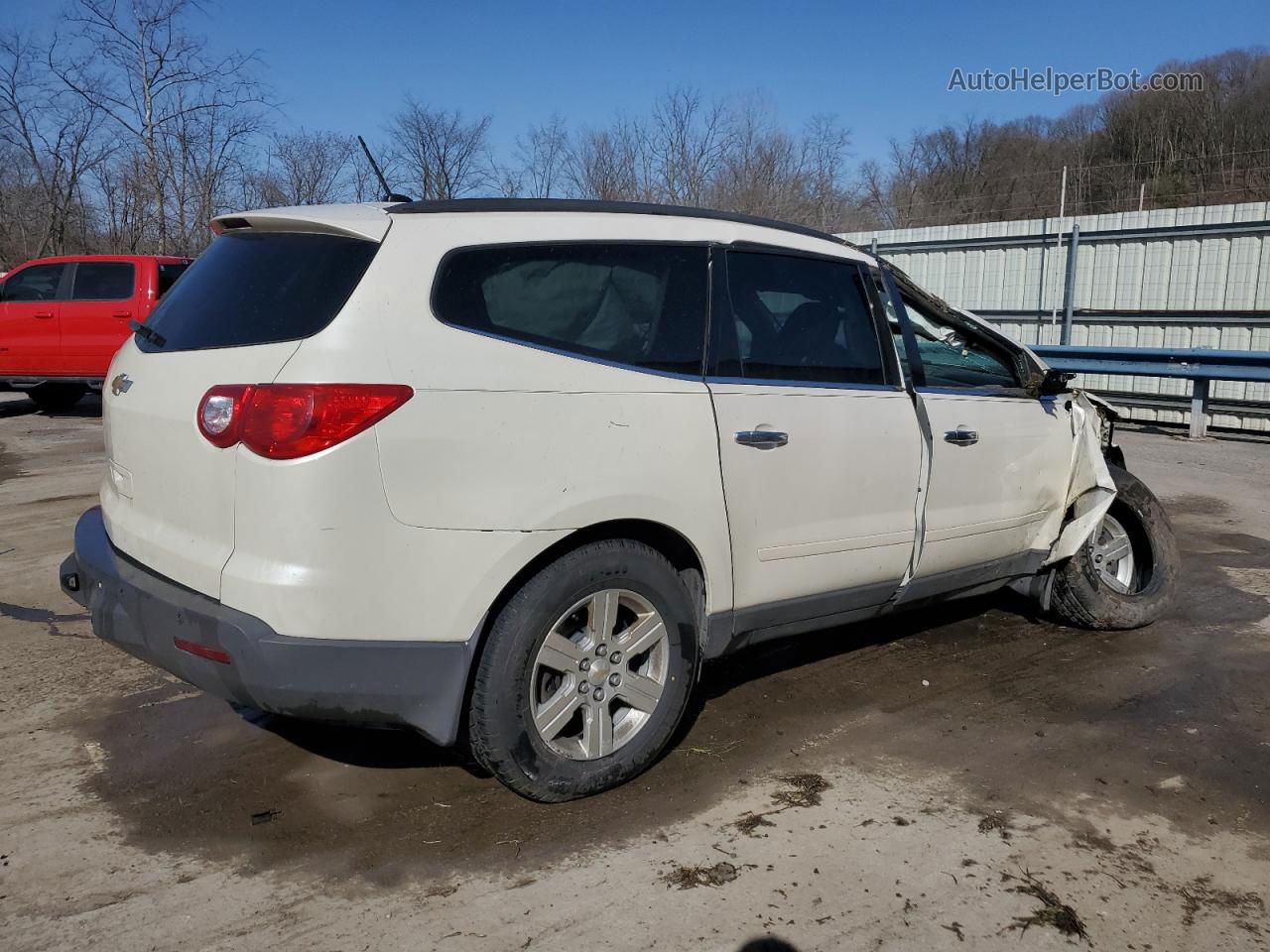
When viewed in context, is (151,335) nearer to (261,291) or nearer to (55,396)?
(261,291)

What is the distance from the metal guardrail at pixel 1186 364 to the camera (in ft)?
37.8

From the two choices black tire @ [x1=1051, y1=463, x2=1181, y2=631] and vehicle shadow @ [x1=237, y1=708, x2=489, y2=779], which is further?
black tire @ [x1=1051, y1=463, x2=1181, y2=631]

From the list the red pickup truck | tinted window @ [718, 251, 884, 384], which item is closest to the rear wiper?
tinted window @ [718, 251, 884, 384]

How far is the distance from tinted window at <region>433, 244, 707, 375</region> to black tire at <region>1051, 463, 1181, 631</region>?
2.67 m

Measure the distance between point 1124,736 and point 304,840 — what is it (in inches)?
116

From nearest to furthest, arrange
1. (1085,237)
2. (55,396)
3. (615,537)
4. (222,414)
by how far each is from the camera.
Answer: (222,414) < (615,537) < (1085,237) < (55,396)

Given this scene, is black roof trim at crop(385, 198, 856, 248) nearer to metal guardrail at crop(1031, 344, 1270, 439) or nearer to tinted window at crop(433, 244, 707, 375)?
tinted window at crop(433, 244, 707, 375)

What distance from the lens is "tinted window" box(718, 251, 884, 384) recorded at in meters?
3.72

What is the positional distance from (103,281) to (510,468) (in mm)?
12256

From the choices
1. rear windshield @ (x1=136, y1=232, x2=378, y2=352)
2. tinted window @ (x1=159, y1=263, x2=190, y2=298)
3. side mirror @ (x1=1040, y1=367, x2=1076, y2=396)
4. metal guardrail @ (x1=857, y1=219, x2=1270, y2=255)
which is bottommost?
side mirror @ (x1=1040, y1=367, x2=1076, y2=396)

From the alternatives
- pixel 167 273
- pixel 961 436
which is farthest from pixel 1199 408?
pixel 167 273

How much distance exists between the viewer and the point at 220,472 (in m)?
2.91

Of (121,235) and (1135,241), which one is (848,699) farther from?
(121,235)

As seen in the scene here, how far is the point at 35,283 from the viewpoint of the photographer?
44.2 feet
